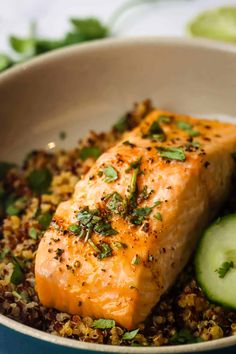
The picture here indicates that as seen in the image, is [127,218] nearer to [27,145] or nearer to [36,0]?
[27,145]

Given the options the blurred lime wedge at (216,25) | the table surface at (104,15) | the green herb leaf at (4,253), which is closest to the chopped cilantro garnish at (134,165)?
the green herb leaf at (4,253)

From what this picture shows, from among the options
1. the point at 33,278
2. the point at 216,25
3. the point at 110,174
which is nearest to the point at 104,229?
the point at 110,174

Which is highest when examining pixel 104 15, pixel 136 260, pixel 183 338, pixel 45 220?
pixel 104 15

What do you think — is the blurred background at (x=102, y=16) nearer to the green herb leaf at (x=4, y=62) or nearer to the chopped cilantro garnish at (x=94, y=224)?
the green herb leaf at (x=4, y=62)

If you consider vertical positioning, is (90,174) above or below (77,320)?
above

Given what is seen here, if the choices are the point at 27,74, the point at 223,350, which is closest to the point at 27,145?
the point at 27,74

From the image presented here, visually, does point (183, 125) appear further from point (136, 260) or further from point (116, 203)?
point (136, 260)
